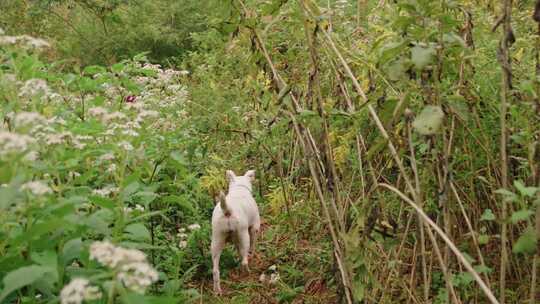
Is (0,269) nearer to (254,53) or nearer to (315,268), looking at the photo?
(254,53)

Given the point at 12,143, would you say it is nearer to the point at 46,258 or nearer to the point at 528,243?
the point at 46,258

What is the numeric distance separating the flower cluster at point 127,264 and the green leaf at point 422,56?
2.89 feet

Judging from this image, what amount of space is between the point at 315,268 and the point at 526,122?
158cm

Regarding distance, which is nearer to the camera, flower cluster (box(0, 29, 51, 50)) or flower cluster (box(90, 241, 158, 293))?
flower cluster (box(90, 241, 158, 293))

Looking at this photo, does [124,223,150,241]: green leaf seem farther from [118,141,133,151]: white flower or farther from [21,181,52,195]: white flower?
[21,181,52,195]: white flower

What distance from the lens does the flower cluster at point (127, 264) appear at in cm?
155

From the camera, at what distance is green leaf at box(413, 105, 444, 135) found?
1866 mm

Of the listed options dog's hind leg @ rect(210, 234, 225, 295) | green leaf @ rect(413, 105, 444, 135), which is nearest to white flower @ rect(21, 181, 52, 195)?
green leaf @ rect(413, 105, 444, 135)

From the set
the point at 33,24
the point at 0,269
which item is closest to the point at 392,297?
the point at 0,269

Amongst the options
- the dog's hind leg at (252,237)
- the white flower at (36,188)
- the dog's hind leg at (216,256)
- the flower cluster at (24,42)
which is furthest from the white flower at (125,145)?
the dog's hind leg at (252,237)

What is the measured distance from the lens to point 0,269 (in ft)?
6.82

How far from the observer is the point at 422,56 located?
1.89 metres

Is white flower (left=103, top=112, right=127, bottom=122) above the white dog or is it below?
above

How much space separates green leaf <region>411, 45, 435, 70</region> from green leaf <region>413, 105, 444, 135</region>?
0.12 meters
